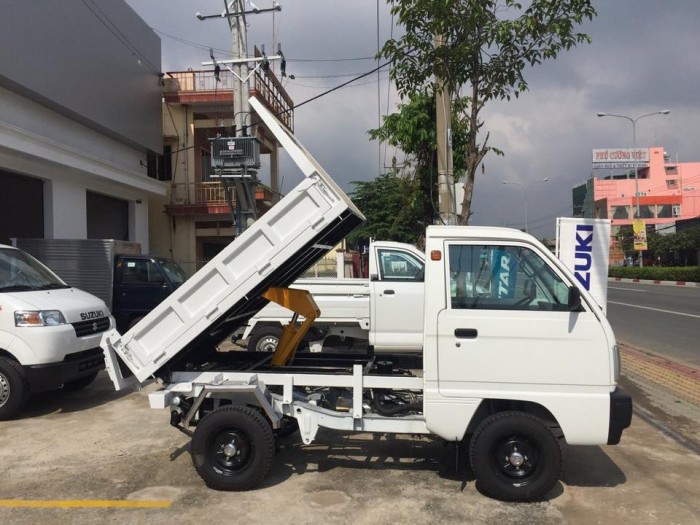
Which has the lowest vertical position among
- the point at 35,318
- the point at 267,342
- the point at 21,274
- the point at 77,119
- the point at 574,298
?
the point at 267,342

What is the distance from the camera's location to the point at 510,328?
437cm

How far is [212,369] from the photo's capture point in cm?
530

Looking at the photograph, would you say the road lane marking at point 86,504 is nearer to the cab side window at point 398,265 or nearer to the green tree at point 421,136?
the cab side window at point 398,265

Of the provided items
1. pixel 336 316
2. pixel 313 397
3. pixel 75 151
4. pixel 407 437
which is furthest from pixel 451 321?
pixel 75 151

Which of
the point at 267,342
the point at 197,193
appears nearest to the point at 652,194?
the point at 197,193

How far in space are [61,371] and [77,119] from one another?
11.3 m

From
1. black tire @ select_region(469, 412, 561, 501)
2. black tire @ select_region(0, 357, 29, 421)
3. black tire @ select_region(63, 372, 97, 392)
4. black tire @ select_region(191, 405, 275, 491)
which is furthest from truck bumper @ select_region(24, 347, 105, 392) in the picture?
black tire @ select_region(469, 412, 561, 501)

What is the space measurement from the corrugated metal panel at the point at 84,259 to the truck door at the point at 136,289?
196 mm

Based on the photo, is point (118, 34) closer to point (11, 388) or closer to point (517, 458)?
point (11, 388)

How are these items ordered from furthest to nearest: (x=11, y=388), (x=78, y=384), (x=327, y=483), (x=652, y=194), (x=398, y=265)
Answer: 1. (x=652, y=194)
2. (x=398, y=265)
3. (x=78, y=384)
4. (x=11, y=388)
5. (x=327, y=483)

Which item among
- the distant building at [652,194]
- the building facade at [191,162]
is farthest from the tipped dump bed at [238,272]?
the distant building at [652,194]

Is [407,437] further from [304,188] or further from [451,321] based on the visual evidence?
[304,188]

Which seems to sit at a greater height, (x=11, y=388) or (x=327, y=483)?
(x=11, y=388)

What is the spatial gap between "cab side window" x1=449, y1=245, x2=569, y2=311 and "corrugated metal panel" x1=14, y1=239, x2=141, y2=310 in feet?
30.1
